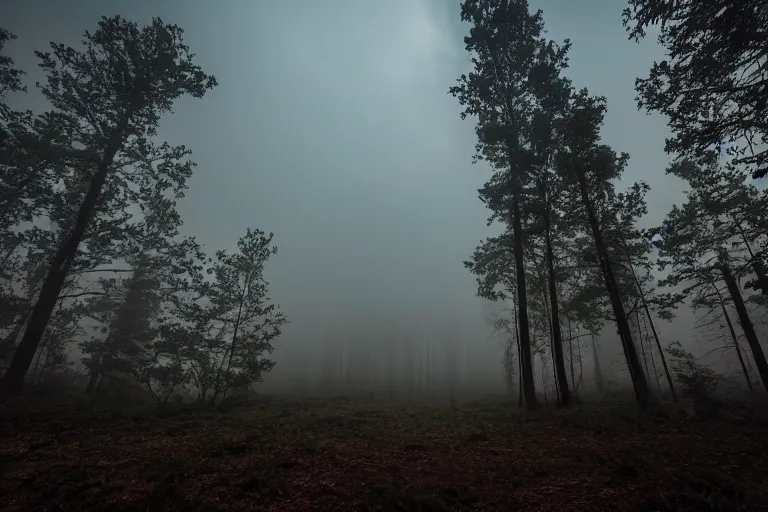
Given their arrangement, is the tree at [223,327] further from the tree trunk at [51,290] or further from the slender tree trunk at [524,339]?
the slender tree trunk at [524,339]

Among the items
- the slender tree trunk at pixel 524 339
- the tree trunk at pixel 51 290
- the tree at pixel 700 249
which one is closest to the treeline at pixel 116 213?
the tree trunk at pixel 51 290

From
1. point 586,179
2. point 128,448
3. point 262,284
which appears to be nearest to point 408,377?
point 262,284

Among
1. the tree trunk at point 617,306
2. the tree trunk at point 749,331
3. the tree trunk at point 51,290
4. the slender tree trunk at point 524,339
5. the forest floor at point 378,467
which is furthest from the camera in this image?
the tree trunk at point 749,331

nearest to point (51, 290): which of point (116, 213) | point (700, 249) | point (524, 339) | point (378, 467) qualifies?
point (116, 213)

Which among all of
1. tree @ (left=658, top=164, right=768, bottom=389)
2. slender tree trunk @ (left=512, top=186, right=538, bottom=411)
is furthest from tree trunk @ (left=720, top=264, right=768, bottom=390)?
slender tree trunk @ (left=512, top=186, right=538, bottom=411)

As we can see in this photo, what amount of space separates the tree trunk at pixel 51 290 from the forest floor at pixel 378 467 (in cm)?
430

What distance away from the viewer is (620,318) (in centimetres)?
1555

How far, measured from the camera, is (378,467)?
24.2ft

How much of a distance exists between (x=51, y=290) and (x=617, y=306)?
27.1m

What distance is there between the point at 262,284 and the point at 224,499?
674 inches

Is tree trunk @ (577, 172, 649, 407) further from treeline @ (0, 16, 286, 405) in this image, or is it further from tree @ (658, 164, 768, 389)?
treeline @ (0, 16, 286, 405)

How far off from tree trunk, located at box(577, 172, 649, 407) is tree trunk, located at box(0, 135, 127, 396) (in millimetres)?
25173

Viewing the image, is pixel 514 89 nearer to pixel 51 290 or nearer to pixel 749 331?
pixel 749 331

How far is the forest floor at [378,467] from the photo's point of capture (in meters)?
5.46
